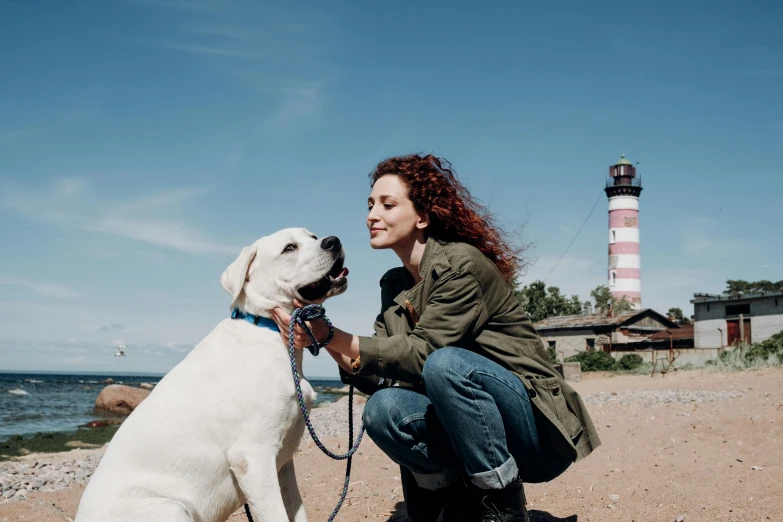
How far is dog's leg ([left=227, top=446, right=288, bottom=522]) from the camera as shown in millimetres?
2945

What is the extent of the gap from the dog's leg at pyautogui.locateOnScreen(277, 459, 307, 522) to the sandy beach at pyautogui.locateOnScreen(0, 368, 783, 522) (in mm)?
1160

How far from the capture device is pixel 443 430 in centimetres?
349

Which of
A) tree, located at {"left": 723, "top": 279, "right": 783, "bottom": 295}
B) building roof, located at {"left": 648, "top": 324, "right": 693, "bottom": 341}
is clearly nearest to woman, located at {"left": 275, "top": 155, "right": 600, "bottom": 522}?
building roof, located at {"left": 648, "top": 324, "right": 693, "bottom": 341}

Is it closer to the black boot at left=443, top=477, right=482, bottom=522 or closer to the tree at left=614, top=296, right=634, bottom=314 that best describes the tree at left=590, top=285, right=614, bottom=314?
the tree at left=614, top=296, right=634, bottom=314

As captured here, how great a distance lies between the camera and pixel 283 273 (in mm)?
3395

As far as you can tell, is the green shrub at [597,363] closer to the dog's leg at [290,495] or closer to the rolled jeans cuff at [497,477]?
the rolled jeans cuff at [497,477]

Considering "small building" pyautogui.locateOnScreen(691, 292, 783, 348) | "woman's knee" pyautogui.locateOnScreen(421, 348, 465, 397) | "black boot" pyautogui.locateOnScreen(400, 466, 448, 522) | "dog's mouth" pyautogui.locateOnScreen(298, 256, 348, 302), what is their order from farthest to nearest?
"small building" pyautogui.locateOnScreen(691, 292, 783, 348) < "black boot" pyautogui.locateOnScreen(400, 466, 448, 522) < "dog's mouth" pyautogui.locateOnScreen(298, 256, 348, 302) < "woman's knee" pyautogui.locateOnScreen(421, 348, 465, 397)

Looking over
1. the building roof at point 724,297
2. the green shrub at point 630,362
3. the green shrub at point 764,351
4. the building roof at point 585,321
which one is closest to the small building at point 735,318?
the building roof at point 724,297

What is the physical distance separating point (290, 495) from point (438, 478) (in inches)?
32.7

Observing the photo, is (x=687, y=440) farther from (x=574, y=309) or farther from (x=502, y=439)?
(x=574, y=309)

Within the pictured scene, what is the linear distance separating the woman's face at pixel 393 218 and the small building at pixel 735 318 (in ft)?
109

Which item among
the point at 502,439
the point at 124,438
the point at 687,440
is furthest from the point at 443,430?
the point at 687,440

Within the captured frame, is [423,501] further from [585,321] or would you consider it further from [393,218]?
[585,321]

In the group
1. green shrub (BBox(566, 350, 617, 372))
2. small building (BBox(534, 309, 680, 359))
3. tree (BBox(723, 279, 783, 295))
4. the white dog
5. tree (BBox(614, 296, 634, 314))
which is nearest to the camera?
the white dog
